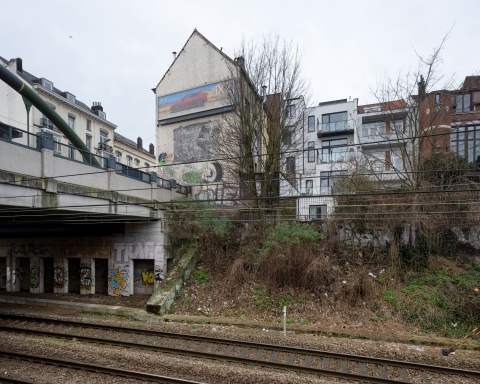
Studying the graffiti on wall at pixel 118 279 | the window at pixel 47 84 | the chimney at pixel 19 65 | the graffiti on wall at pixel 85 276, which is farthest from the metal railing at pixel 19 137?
the window at pixel 47 84

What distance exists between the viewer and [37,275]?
64.6 ft

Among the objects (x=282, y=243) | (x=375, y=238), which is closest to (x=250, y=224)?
(x=282, y=243)

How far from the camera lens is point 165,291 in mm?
14367

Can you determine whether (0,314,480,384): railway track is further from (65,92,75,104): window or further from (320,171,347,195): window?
(65,92,75,104): window

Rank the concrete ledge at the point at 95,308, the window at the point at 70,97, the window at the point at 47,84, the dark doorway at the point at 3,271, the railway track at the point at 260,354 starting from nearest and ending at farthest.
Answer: the railway track at the point at 260,354
the concrete ledge at the point at 95,308
the dark doorway at the point at 3,271
the window at the point at 47,84
the window at the point at 70,97

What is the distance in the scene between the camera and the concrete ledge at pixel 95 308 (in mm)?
13188

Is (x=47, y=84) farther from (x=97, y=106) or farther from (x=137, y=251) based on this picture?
(x=137, y=251)

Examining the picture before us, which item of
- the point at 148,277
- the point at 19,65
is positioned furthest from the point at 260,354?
the point at 19,65

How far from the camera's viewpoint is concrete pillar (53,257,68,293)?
18984 millimetres

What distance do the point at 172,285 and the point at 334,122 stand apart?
27225 millimetres

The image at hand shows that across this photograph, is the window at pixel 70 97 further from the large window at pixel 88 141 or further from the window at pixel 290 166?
the window at pixel 290 166

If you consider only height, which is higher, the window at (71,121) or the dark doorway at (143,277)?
the window at (71,121)

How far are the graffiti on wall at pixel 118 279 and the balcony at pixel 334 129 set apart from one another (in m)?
26.1

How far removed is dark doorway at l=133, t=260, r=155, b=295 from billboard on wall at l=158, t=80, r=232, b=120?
1227cm
